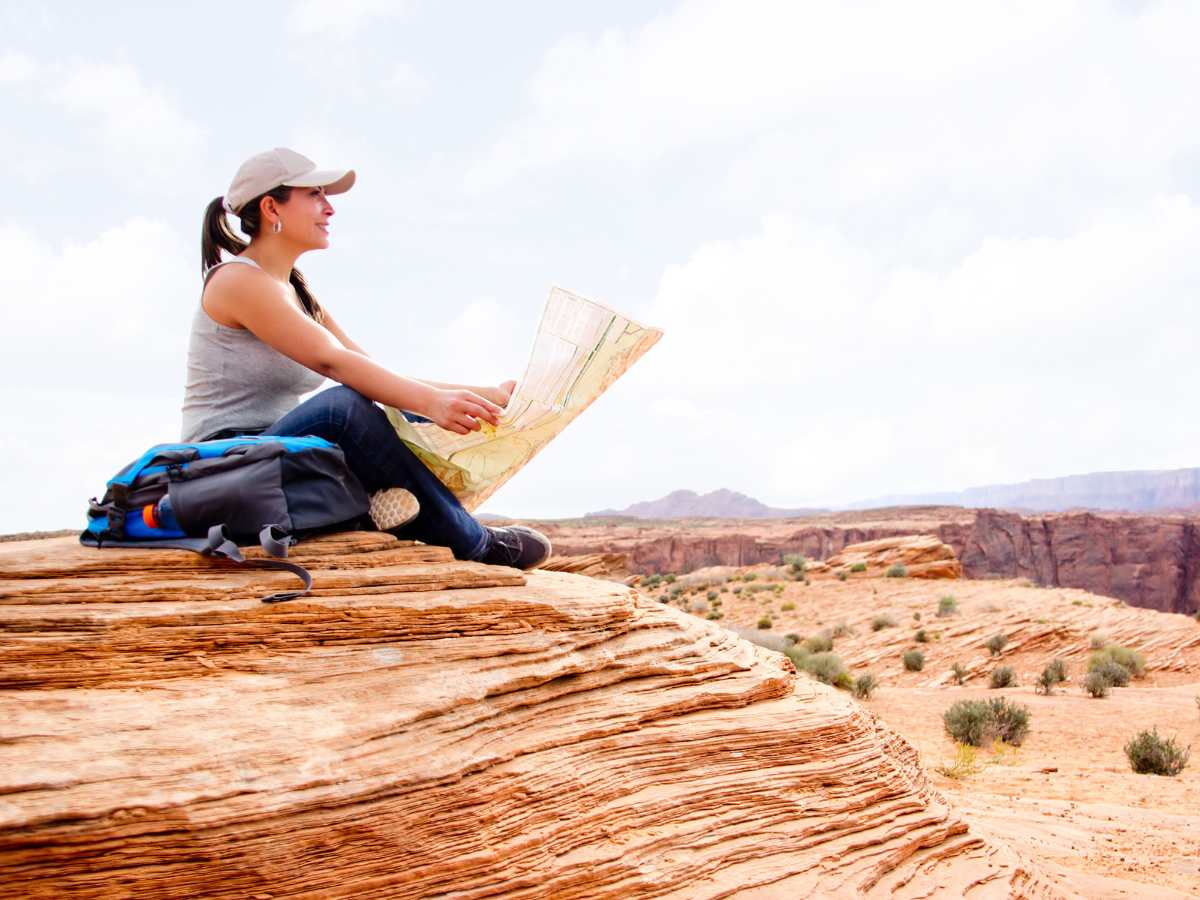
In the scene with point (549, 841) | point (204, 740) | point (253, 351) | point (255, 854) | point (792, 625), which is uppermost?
point (253, 351)

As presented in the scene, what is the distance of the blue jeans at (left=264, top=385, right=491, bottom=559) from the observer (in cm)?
380

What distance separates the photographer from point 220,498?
3.44 metres

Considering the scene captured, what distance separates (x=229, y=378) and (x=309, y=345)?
520mm

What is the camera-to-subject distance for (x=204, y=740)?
9.28 ft

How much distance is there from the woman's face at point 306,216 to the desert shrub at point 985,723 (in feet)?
40.2

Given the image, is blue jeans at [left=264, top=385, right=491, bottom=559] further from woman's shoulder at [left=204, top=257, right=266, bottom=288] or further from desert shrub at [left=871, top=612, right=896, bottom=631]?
desert shrub at [left=871, top=612, right=896, bottom=631]

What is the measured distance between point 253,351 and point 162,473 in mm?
753

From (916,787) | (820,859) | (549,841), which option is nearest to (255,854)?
(549,841)

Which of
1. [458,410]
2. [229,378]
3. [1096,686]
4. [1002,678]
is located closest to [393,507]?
[458,410]

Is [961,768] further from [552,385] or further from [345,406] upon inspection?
[345,406]

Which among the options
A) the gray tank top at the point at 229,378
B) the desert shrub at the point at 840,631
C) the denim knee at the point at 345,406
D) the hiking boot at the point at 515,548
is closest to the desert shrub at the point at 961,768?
the hiking boot at the point at 515,548

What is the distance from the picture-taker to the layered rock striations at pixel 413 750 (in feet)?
8.78

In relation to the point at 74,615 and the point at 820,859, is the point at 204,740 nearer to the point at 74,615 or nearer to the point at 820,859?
the point at 74,615

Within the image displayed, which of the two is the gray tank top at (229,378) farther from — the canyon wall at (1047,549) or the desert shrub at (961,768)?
the canyon wall at (1047,549)
